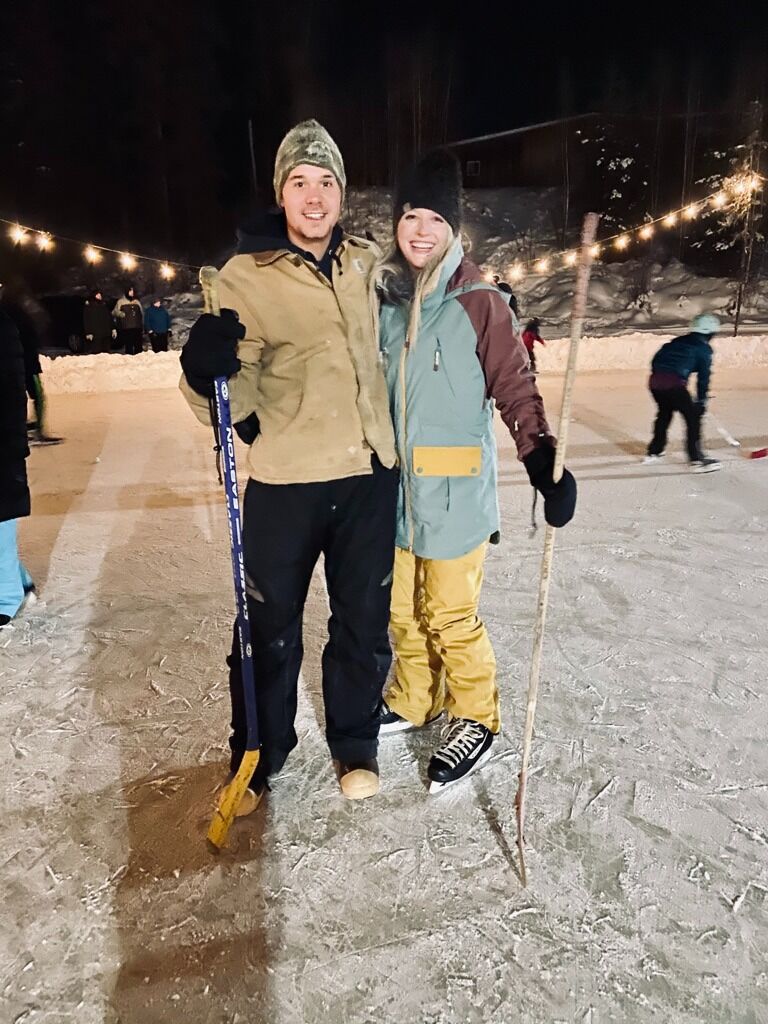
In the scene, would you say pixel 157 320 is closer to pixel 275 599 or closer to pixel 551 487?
pixel 275 599

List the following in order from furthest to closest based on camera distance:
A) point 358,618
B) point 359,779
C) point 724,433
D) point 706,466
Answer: point 724,433
point 706,466
point 359,779
point 358,618

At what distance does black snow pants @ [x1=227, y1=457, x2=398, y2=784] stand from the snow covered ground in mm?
→ 230

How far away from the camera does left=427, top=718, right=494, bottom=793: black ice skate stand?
7.72 feet

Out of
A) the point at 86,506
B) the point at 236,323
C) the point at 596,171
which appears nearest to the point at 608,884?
the point at 236,323

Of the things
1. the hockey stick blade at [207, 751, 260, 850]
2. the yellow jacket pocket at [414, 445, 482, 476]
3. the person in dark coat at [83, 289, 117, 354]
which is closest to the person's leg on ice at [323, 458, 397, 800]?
the yellow jacket pocket at [414, 445, 482, 476]

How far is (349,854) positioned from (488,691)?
27.9 inches

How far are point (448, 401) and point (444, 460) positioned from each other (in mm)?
180

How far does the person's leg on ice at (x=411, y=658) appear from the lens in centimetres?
243

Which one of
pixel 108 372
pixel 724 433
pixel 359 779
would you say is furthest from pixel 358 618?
pixel 108 372

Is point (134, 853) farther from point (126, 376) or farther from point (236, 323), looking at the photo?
point (126, 376)

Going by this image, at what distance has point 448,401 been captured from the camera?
212cm

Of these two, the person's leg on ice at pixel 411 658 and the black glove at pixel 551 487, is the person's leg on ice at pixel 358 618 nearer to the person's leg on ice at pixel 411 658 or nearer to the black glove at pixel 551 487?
the person's leg on ice at pixel 411 658

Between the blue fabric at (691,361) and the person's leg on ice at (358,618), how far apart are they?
17.6 feet

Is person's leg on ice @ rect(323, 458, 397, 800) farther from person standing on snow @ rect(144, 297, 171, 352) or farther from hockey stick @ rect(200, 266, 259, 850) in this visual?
person standing on snow @ rect(144, 297, 171, 352)
